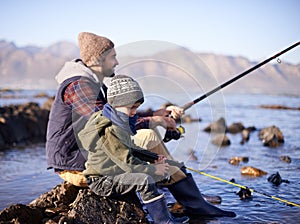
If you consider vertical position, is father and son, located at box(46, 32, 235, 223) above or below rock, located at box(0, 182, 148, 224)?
above

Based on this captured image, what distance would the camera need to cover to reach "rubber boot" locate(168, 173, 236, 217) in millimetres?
4246

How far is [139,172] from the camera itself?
11.6 ft

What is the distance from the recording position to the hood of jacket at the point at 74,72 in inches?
153

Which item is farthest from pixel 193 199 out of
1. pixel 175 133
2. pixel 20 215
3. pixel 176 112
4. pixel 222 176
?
pixel 222 176

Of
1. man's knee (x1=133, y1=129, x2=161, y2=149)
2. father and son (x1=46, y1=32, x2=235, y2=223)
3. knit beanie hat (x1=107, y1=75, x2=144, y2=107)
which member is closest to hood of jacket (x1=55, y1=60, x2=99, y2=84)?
father and son (x1=46, y1=32, x2=235, y2=223)

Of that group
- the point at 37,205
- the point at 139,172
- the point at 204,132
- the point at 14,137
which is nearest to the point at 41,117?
the point at 14,137

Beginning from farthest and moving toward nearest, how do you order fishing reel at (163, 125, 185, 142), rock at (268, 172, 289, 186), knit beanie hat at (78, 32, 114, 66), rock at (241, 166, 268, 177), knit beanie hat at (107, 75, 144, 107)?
rock at (241, 166, 268, 177)
rock at (268, 172, 289, 186)
fishing reel at (163, 125, 185, 142)
knit beanie hat at (78, 32, 114, 66)
knit beanie hat at (107, 75, 144, 107)

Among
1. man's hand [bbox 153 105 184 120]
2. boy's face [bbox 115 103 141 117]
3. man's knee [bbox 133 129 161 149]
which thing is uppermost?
boy's face [bbox 115 103 141 117]

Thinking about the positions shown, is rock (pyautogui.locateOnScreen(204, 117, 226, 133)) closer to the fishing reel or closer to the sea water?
the sea water

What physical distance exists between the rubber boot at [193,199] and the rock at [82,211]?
524mm

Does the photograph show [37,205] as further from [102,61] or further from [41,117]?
[41,117]

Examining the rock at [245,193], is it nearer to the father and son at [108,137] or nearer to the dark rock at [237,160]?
the father and son at [108,137]

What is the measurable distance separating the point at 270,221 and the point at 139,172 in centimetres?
164

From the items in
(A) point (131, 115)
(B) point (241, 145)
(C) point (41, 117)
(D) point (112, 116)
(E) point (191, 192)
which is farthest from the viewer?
(C) point (41, 117)
